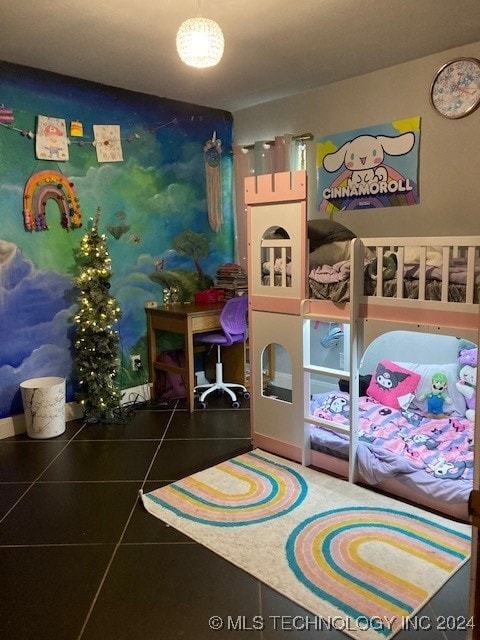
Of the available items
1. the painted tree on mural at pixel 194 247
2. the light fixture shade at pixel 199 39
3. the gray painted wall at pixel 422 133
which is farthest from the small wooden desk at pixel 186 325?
the light fixture shade at pixel 199 39

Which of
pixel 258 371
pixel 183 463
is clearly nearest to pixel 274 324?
pixel 258 371

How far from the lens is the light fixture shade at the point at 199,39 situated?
2.29 metres

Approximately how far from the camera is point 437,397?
11.0 feet

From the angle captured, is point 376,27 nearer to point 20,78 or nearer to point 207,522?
point 20,78

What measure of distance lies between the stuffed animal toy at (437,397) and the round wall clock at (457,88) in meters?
1.71

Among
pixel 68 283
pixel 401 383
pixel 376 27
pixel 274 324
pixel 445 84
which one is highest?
pixel 376 27

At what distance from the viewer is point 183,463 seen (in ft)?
10.4

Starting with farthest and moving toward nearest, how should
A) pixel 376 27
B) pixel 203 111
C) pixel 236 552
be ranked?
pixel 203 111 < pixel 376 27 < pixel 236 552

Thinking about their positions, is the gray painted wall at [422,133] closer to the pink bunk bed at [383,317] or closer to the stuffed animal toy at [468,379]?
the pink bunk bed at [383,317]

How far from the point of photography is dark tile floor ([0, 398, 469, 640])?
1835 millimetres

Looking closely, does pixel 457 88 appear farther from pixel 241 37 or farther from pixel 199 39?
pixel 199 39

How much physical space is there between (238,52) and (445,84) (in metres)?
1.36

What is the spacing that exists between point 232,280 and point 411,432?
2120 millimetres

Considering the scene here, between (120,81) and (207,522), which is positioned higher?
(120,81)
